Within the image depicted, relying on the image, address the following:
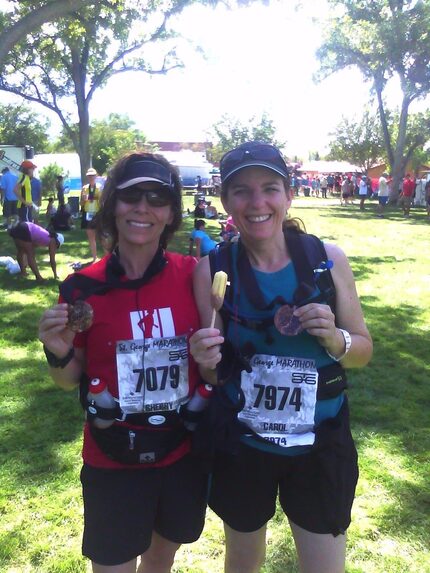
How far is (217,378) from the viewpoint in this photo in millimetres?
1983

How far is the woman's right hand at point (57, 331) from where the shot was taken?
1801 millimetres

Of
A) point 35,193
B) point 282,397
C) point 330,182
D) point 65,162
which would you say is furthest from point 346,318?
point 330,182

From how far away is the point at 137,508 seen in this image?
1.96 metres

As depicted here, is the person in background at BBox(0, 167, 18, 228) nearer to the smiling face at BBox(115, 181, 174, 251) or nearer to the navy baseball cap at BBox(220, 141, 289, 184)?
the smiling face at BBox(115, 181, 174, 251)

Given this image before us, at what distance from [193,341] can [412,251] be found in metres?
12.4

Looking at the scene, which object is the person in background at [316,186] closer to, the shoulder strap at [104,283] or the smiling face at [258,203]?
the smiling face at [258,203]

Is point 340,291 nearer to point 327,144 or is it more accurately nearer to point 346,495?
point 346,495

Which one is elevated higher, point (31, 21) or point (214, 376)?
point (31, 21)

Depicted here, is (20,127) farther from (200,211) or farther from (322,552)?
(322,552)

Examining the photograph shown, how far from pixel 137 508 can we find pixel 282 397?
69cm

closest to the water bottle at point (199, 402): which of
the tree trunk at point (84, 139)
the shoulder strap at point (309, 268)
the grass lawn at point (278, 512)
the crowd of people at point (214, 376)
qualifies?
the crowd of people at point (214, 376)

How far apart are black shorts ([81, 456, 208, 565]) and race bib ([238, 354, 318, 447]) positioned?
35cm

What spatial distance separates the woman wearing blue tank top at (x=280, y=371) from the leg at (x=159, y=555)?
1.23ft

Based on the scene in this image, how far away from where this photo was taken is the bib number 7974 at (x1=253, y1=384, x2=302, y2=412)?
1.95 m
